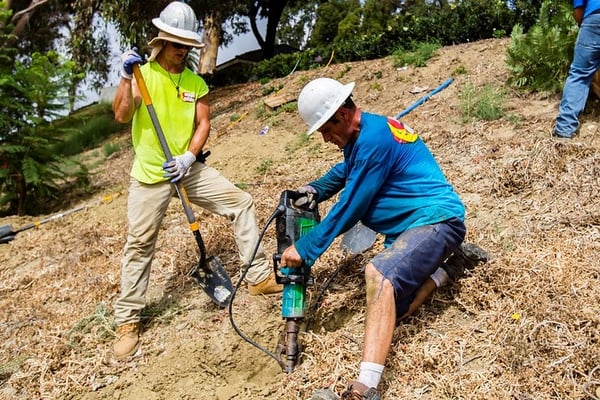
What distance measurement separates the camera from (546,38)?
5.82 meters

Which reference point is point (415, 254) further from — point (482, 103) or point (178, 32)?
point (482, 103)

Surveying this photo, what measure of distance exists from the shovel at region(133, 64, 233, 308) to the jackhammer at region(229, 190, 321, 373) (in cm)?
67

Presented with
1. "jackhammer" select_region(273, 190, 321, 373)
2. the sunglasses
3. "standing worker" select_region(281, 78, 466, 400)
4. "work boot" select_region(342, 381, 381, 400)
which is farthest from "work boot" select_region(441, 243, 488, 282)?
the sunglasses

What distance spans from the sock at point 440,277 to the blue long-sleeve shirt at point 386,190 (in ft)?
1.21

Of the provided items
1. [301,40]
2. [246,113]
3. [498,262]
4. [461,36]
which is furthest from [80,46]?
[301,40]

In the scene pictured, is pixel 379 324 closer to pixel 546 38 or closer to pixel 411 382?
pixel 411 382

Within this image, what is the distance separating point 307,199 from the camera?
10.7 feet

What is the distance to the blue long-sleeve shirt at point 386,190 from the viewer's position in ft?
8.91

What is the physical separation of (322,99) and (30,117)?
239 inches

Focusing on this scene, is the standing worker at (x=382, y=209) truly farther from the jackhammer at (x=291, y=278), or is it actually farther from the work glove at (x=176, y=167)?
the work glove at (x=176, y=167)

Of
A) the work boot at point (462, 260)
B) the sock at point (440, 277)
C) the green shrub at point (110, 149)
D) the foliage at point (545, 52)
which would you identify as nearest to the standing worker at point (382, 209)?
the sock at point (440, 277)

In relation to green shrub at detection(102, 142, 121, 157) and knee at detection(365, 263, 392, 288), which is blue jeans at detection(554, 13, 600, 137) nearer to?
knee at detection(365, 263, 392, 288)

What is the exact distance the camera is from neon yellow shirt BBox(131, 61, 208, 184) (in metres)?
3.63

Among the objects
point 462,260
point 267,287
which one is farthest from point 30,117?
point 462,260
